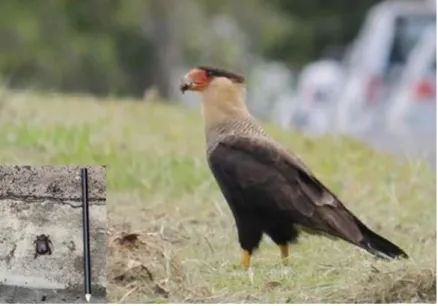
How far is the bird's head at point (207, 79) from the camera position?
17.7ft

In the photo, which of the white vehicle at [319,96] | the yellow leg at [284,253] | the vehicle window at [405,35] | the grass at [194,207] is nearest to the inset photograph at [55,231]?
the grass at [194,207]

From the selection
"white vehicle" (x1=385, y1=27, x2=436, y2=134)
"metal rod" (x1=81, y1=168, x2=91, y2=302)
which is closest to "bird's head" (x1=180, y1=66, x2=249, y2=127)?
"metal rod" (x1=81, y1=168, x2=91, y2=302)

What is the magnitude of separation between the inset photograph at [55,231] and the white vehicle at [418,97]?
33.1 feet

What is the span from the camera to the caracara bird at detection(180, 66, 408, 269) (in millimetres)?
5508

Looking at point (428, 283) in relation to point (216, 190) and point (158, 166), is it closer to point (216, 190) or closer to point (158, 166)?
point (216, 190)

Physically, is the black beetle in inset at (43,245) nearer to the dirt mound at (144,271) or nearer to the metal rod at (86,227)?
the metal rod at (86,227)

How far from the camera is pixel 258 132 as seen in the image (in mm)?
5715

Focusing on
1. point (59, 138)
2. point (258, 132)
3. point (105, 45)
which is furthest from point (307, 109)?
point (258, 132)

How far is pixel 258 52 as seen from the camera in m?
27.0

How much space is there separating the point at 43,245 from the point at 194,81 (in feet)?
3.00

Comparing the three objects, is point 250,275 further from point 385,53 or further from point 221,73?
point 385,53

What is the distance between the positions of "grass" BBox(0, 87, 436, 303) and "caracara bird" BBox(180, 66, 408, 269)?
11 centimetres

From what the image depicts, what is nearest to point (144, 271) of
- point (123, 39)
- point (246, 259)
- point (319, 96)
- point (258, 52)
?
point (246, 259)

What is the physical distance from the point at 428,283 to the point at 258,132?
87 centimetres
